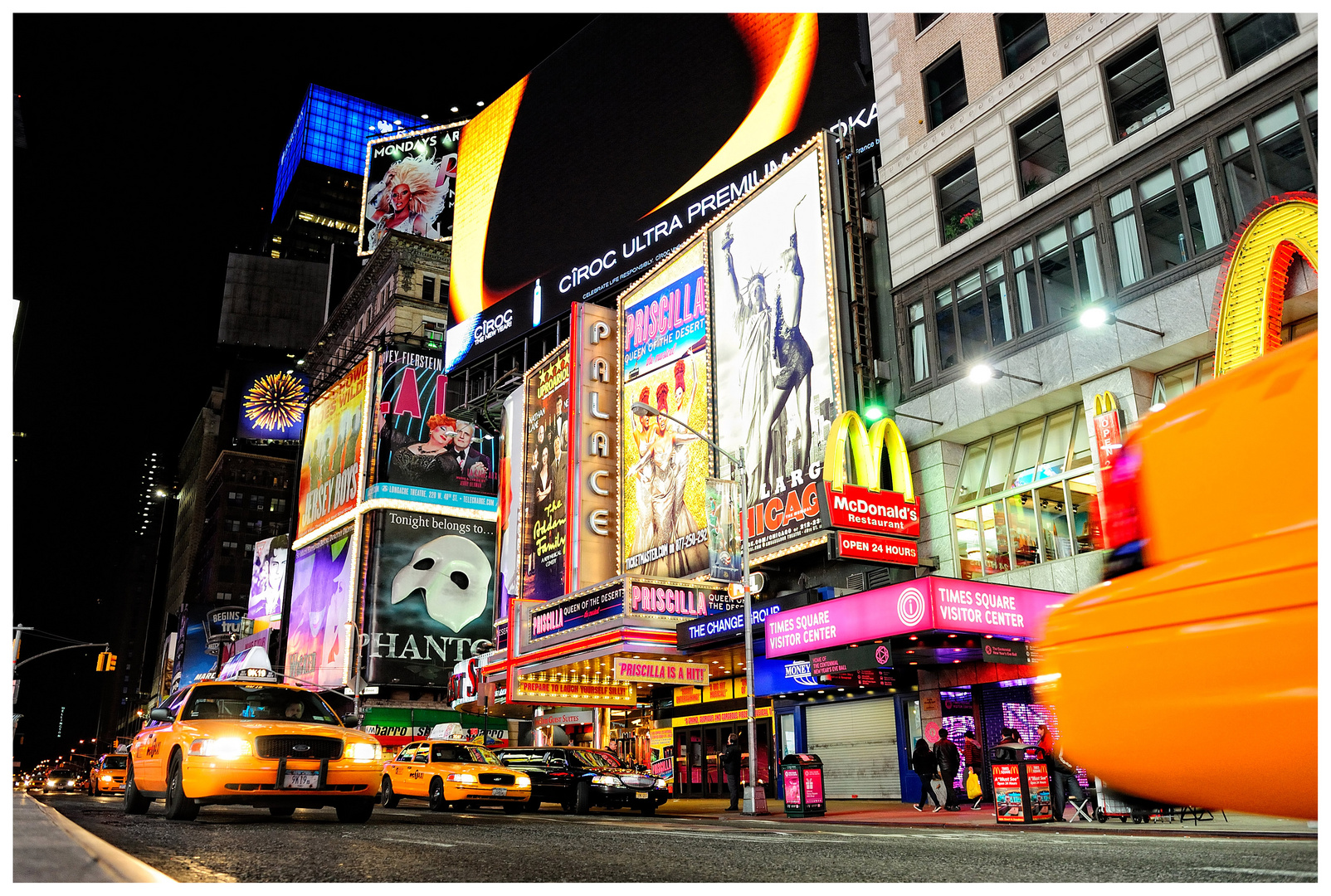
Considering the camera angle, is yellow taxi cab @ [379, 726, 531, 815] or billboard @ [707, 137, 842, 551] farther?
billboard @ [707, 137, 842, 551]

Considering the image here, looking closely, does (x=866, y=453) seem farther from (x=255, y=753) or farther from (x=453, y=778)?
(x=255, y=753)

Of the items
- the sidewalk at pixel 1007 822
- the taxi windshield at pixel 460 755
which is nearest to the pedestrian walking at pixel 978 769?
the sidewalk at pixel 1007 822

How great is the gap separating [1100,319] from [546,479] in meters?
26.6

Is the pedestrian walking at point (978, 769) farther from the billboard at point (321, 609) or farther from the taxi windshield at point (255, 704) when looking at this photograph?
the billboard at point (321, 609)

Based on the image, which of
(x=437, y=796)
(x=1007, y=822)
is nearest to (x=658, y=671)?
(x=437, y=796)

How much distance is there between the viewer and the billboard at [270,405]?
122438 millimetres

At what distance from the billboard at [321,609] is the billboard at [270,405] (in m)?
56.4

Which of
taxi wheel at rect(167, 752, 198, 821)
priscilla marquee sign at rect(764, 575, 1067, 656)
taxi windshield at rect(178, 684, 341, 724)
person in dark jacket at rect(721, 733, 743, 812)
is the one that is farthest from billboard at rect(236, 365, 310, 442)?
taxi wheel at rect(167, 752, 198, 821)

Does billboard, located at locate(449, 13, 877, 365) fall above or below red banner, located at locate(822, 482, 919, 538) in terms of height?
above

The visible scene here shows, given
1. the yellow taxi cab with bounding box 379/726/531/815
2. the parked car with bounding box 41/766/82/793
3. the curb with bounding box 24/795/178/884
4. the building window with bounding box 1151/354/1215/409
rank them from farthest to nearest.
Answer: the parked car with bounding box 41/766/82/793
the building window with bounding box 1151/354/1215/409
the yellow taxi cab with bounding box 379/726/531/815
the curb with bounding box 24/795/178/884

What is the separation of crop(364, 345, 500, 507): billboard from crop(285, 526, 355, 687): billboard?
454 cm

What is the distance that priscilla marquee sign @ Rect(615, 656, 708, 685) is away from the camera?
29.2 meters

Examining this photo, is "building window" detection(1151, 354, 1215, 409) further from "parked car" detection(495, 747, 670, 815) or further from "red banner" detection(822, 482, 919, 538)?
"parked car" detection(495, 747, 670, 815)
